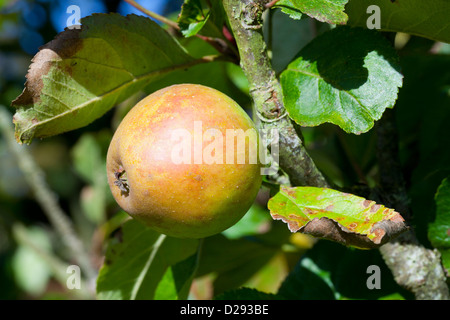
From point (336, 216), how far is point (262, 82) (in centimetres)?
23

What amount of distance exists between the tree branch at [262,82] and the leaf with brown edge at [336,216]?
0.05m

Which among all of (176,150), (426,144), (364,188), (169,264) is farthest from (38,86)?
(426,144)

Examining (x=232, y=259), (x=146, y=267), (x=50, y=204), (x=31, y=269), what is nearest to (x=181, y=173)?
(x=146, y=267)

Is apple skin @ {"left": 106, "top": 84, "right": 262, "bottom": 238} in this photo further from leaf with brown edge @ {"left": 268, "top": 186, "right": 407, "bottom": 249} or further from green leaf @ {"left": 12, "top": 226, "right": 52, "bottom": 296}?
green leaf @ {"left": 12, "top": 226, "right": 52, "bottom": 296}

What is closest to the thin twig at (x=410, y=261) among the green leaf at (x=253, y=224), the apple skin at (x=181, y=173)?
the apple skin at (x=181, y=173)

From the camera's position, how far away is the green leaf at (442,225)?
0.88 metres

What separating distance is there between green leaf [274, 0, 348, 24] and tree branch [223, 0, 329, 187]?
0.17 feet

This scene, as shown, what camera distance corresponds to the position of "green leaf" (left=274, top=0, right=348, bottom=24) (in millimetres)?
672

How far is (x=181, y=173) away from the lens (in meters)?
0.68

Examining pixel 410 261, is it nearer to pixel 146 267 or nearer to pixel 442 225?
pixel 442 225

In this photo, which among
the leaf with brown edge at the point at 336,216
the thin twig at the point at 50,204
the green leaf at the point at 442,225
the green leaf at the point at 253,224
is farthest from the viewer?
the thin twig at the point at 50,204

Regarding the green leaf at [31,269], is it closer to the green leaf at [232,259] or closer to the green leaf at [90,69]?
the green leaf at [232,259]

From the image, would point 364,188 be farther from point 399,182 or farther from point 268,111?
point 268,111

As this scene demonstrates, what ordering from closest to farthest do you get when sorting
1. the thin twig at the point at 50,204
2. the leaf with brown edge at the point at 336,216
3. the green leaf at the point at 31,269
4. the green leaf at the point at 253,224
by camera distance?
the leaf with brown edge at the point at 336,216 < the green leaf at the point at 253,224 < the thin twig at the point at 50,204 < the green leaf at the point at 31,269
